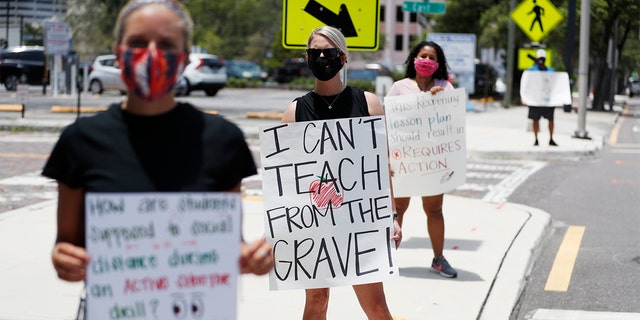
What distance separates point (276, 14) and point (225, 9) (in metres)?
12.3

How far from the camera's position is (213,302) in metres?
2.86

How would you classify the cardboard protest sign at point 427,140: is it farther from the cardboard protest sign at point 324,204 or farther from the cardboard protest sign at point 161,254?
the cardboard protest sign at point 161,254

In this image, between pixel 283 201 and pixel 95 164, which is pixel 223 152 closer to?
pixel 95 164

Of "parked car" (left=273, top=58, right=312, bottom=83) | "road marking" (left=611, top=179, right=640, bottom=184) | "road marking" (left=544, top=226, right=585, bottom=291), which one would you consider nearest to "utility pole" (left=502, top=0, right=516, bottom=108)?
"parked car" (left=273, top=58, right=312, bottom=83)

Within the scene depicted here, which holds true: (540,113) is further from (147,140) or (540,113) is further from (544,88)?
(147,140)

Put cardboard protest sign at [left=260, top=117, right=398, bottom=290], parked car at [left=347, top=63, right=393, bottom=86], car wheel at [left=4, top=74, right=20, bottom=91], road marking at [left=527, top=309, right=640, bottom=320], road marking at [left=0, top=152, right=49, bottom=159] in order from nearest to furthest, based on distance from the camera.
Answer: cardboard protest sign at [left=260, top=117, right=398, bottom=290]
road marking at [left=527, top=309, right=640, bottom=320]
road marking at [left=0, top=152, right=49, bottom=159]
car wheel at [left=4, top=74, right=20, bottom=91]
parked car at [left=347, top=63, right=393, bottom=86]

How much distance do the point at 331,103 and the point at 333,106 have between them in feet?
0.08

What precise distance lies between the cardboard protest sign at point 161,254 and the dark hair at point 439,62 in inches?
180

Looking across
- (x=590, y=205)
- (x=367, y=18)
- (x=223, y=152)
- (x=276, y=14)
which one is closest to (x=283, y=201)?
(x=223, y=152)

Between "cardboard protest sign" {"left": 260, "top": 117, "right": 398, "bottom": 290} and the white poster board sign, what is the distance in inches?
602

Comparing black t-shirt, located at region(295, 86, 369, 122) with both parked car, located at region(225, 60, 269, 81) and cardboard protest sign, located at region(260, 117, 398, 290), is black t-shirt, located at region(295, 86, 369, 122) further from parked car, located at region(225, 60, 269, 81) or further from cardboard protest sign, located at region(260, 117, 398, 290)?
parked car, located at region(225, 60, 269, 81)

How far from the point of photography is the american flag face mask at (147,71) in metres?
2.73

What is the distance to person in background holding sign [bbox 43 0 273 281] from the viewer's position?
2.77 m

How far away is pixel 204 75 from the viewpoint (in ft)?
129
